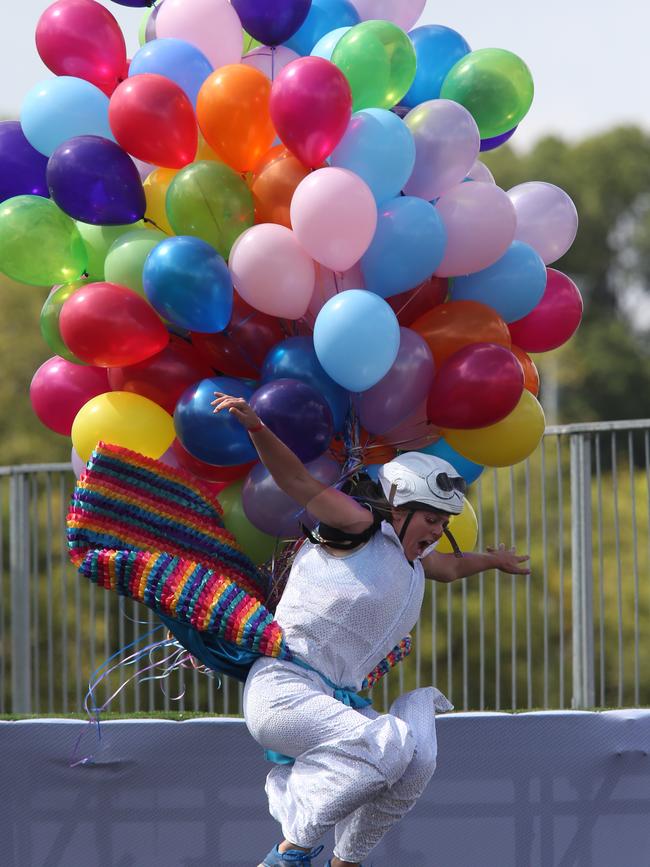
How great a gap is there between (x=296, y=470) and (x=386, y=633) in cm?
63

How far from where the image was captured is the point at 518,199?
4.93 meters

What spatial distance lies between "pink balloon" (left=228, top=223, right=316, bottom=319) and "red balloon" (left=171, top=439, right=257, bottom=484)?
22.8 inches

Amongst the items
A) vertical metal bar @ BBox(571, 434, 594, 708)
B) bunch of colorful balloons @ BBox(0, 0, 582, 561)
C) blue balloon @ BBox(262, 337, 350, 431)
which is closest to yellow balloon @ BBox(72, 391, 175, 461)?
bunch of colorful balloons @ BBox(0, 0, 582, 561)

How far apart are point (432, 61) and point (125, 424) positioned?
167 cm

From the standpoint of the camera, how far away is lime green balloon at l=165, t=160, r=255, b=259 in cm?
427

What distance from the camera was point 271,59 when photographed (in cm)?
469

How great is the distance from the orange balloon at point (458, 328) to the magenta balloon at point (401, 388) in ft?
0.17

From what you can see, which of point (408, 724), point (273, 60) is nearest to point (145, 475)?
point (408, 724)

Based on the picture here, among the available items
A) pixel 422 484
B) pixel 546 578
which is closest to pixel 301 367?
pixel 422 484

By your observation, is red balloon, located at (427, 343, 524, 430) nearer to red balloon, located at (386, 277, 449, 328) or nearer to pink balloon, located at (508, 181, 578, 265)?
red balloon, located at (386, 277, 449, 328)

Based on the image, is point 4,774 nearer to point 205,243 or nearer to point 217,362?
point 217,362

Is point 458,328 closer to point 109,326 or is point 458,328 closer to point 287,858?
point 109,326

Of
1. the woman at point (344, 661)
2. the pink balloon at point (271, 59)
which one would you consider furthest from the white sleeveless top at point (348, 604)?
the pink balloon at point (271, 59)

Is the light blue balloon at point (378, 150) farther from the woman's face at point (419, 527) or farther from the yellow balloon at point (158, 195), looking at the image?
the woman's face at point (419, 527)
